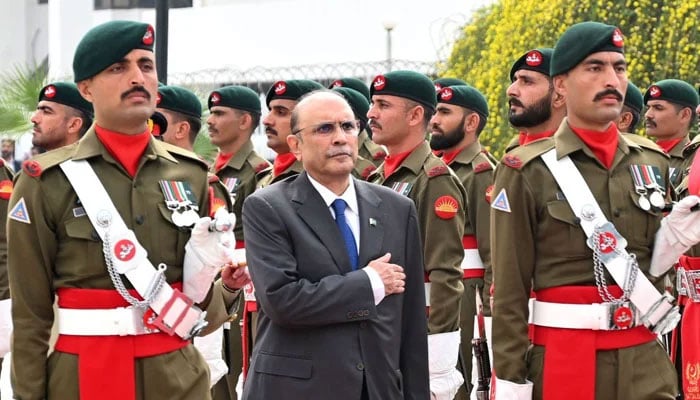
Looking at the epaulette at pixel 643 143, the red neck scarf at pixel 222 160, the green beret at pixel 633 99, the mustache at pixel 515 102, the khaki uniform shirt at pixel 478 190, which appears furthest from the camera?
the red neck scarf at pixel 222 160

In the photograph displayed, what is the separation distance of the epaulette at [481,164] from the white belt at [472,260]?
1.99ft

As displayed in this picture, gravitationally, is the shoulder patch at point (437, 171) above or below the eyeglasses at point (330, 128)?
below

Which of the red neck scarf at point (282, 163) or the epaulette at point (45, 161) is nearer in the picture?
the epaulette at point (45, 161)

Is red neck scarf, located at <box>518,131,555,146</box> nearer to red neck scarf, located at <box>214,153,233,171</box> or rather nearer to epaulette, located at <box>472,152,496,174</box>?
epaulette, located at <box>472,152,496,174</box>

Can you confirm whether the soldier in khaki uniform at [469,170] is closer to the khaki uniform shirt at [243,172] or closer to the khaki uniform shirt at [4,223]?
the khaki uniform shirt at [243,172]

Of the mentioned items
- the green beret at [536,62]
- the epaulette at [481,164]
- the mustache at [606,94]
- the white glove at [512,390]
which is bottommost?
the white glove at [512,390]

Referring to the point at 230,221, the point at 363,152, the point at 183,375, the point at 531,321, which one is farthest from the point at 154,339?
the point at 363,152

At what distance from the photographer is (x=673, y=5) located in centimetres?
1677

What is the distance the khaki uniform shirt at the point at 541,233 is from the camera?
21.2ft

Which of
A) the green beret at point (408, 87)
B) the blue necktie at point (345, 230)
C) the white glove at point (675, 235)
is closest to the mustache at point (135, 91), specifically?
the blue necktie at point (345, 230)

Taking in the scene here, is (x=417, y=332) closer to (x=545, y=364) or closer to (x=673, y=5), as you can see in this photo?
(x=545, y=364)

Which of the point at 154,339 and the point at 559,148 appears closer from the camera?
the point at 154,339

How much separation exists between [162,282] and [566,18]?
12.6 metres

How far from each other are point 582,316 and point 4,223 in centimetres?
511
